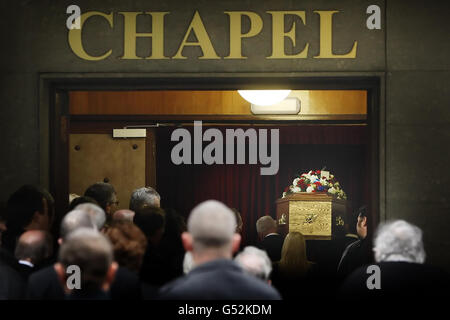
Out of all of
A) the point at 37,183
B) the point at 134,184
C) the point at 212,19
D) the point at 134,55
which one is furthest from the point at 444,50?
the point at 134,184

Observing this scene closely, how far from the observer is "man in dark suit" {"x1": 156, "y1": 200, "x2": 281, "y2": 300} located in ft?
8.60

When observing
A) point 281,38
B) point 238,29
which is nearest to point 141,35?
point 238,29

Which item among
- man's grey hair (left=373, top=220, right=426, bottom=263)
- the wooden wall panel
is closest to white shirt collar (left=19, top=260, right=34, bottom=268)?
man's grey hair (left=373, top=220, right=426, bottom=263)

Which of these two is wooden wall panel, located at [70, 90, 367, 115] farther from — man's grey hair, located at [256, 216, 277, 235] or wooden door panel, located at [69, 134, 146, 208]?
man's grey hair, located at [256, 216, 277, 235]

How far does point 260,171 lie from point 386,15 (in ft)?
24.2

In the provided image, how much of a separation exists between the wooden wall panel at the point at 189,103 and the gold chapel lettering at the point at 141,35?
405 centimetres

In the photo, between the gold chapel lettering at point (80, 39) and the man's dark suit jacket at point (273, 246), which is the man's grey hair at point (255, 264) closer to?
the gold chapel lettering at point (80, 39)

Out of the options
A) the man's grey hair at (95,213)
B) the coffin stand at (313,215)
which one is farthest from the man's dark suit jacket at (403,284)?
the coffin stand at (313,215)

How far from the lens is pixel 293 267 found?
18.9 feet

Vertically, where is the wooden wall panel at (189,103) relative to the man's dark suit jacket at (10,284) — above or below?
above

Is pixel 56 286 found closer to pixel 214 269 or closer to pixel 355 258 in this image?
pixel 214 269

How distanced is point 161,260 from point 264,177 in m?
8.32

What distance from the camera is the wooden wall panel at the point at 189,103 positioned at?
9.19 m
